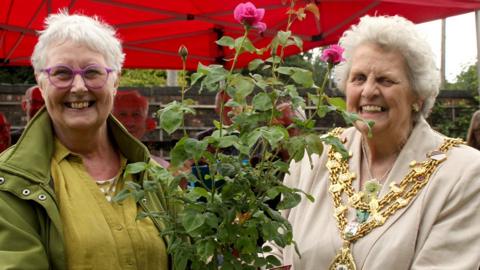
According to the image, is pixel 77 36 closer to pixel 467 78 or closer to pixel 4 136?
pixel 4 136

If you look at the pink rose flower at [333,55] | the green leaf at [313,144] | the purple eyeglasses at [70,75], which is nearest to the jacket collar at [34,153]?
the purple eyeglasses at [70,75]

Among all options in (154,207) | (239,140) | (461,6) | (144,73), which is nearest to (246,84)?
(239,140)

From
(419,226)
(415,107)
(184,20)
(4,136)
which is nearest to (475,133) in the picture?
(184,20)

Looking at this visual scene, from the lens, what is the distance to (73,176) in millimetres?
2627

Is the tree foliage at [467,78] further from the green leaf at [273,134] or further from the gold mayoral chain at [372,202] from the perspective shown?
the green leaf at [273,134]

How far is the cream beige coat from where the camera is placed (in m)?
2.76

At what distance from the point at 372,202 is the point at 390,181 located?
120 mm

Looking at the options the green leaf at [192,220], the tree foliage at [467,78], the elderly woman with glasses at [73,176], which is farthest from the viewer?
the tree foliage at [467,78]

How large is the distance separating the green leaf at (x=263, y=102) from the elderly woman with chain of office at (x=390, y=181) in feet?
2.79

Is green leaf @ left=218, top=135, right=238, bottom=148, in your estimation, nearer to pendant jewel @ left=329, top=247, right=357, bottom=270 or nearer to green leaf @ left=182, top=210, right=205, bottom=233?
green leaf @ left=182, top=210, right=205, bottom=233

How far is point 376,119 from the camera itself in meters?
3.07

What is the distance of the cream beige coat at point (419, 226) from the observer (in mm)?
2756

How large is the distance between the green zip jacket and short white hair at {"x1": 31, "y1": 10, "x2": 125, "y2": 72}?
0.27 meters

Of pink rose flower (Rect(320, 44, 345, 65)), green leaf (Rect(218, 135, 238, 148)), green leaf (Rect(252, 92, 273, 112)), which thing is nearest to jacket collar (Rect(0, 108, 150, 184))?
green leaf (Rect(218, 135, 238, 148))
